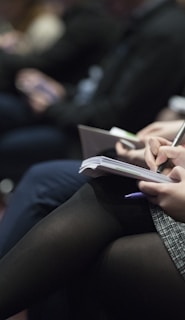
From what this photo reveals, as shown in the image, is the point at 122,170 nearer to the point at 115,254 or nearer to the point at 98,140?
the point at 115,254

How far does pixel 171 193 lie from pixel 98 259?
0.63 feet

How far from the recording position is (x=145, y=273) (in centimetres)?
117

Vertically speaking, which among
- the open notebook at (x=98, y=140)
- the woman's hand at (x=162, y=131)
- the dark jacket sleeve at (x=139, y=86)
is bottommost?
the woman's hand at (x=162, y=131)

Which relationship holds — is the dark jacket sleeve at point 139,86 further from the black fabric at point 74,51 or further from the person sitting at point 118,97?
the black fabric at point 74,51

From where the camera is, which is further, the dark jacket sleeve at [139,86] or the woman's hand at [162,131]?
the dark jacket sleeve at [139,86]

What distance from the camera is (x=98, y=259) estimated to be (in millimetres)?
1222

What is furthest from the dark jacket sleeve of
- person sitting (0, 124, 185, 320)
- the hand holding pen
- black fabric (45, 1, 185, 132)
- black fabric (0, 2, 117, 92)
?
person sitting (0, 124, 185, 320)

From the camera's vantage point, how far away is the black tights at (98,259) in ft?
3.84

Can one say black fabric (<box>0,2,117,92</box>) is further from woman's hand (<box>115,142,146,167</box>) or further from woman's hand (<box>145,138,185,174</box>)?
woman's hand (<box>145,138,185,174</box>)

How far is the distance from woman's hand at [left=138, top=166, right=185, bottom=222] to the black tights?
0.06 m

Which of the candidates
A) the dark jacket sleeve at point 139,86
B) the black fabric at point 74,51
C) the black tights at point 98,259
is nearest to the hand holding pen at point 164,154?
the black tights at point 98,259

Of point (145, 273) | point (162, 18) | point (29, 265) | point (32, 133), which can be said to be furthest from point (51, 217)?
point (32, 133)

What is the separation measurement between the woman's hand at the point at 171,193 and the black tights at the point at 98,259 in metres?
0.06

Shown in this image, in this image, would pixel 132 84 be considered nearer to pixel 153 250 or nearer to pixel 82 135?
pixel 82 135
